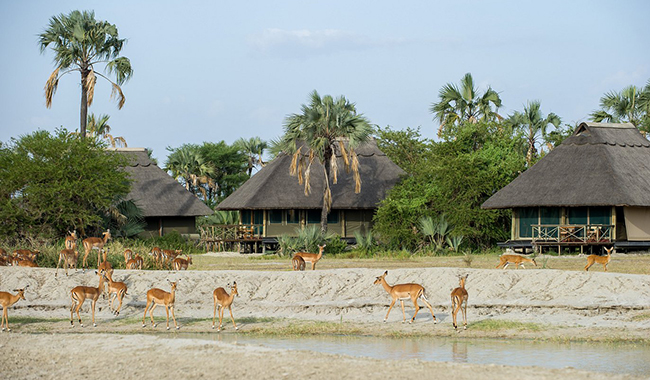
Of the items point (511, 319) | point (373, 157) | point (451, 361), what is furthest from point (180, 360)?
point (373, 157)

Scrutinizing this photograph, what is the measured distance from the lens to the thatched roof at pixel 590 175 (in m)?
35.1

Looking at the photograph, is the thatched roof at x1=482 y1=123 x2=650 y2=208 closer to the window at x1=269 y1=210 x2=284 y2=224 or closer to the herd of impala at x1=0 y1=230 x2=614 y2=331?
the window at x1=269 y1=210 x2=284 y2=224

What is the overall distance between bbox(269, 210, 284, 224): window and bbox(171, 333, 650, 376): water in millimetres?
28374

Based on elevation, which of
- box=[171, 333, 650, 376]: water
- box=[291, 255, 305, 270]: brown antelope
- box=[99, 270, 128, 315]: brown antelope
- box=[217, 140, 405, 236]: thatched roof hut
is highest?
box=[217, 140, 405, 236]: thatched roof hut

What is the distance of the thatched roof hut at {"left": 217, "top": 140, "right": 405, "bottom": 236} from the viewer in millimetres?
43281

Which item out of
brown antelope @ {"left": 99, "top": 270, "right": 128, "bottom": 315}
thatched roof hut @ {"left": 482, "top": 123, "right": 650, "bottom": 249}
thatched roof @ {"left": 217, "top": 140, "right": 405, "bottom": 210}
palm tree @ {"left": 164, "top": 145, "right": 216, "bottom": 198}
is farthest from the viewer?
palm tree @ {"left": 164, "top": 145, "right": 216, "bottom": 198}

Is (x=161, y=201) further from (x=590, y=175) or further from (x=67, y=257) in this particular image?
(x=67, y=257)

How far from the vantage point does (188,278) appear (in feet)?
68.7

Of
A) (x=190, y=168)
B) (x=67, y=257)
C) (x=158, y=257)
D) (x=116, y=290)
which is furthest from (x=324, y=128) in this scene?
(x=190, y=168)

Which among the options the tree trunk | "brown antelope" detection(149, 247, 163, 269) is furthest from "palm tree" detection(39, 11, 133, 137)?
"brown antelope" detection(149, 247, 163, 269)

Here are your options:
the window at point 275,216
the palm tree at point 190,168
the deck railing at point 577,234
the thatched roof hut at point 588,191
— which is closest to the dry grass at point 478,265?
the deck railing at point 577,234

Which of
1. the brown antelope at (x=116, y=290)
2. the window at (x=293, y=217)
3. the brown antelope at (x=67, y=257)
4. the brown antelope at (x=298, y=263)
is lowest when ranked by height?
the brown antelope at (x=116, y=290)

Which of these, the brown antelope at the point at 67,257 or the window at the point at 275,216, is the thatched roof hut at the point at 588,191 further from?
the brown antelope at the point at 67,257

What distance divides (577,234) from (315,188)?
14.1 metres
